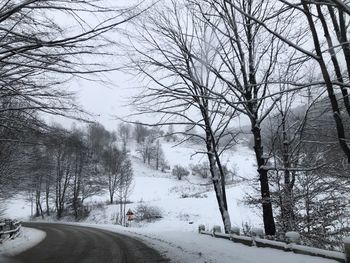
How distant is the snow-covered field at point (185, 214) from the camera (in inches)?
427

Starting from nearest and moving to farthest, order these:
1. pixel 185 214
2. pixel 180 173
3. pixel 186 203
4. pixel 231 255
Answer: pixel 231 255, pixel 185 214, pixel 186 203, pixel 180 173

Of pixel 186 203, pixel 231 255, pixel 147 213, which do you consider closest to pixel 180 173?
pixel 186 203

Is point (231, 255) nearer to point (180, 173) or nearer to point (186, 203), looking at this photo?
point (186, 203)

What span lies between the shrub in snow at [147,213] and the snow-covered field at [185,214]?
777mm

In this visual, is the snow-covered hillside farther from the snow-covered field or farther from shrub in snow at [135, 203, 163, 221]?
shrub in snow at [135, 203, 163, 221]

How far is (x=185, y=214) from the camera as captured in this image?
156ft

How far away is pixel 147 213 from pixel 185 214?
498 centimetres

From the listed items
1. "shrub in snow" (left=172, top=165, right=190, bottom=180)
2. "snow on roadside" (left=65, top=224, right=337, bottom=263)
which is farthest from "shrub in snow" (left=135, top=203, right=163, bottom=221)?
"shrub in snow" (left=172, top=165, right=190, bottom=180)

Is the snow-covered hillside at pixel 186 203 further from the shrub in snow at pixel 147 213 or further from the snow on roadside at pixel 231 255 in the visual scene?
the snow on roadside at pixel 231 255

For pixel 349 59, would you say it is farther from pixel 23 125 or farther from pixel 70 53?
pixel 23 125

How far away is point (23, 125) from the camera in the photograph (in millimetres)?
9719

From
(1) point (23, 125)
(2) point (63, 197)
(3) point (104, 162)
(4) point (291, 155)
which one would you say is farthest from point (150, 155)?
(1) point (23, 125)

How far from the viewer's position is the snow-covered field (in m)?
10.9

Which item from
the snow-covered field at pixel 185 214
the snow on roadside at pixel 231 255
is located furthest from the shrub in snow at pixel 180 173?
the snow on roadside at pixel 231 255
